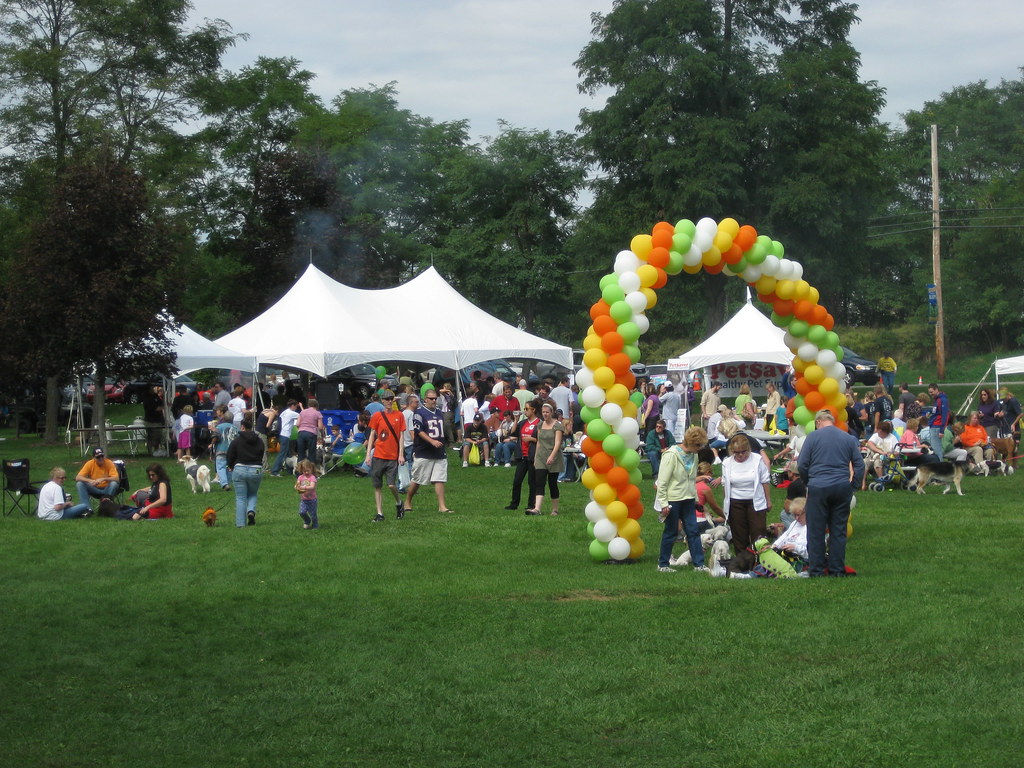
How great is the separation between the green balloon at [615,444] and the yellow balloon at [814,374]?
3.38 metres

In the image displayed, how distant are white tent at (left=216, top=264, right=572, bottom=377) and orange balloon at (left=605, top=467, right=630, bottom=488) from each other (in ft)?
44.3

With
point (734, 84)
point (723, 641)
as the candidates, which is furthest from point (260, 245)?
point (723, 641)

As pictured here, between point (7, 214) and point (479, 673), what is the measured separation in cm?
2976

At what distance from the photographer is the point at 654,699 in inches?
285

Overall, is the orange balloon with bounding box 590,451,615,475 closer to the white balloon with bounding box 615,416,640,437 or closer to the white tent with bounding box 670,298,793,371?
the white balloon with bounding box 615,416,640,437

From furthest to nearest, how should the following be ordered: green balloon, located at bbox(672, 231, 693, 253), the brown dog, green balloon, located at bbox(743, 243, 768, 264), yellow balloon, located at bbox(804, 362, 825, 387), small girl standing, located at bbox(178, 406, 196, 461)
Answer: small girl standing, located at bbox(178, 406, 196, 461) → the brown dog → yellow balloon, located at bbox(804, 362, 825, 387) → green balloon, located at bbox(743, 243, 768, 264) → green balloon, located at bbox(672, 231, 693, 253)

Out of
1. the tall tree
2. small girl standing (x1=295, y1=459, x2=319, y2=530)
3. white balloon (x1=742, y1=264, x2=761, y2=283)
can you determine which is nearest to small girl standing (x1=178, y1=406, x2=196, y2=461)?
small girl standing (x1=295, y1=459, x2=319, y2=530)

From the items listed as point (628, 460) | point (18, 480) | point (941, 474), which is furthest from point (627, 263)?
point (18, 480)

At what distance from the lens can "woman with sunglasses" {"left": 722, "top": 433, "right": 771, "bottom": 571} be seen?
11938 millimetres

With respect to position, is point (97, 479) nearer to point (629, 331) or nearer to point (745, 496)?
point (629, 331)

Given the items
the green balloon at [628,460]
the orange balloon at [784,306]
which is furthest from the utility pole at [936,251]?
the green balloon at [628,460]

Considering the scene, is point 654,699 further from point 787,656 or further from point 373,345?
point 373,345

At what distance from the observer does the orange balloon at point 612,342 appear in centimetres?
1271

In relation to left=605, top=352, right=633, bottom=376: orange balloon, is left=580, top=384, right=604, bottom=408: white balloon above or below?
below
